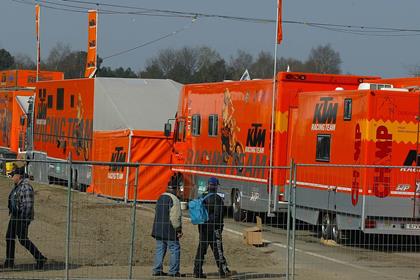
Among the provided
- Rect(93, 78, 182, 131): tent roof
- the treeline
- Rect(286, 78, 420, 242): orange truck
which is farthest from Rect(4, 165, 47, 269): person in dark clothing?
the treeline

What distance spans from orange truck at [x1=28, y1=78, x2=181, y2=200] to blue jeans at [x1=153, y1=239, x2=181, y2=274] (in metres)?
9.15

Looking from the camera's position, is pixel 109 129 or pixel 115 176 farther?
pixel 109 129

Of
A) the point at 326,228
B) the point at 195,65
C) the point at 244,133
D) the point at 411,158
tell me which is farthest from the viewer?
the point at 195,65

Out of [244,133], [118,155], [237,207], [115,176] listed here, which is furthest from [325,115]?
[118,155]

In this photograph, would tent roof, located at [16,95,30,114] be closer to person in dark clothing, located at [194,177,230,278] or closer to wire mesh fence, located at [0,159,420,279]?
wire mesh fence, located at [0,159,420,279]

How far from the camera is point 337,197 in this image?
1698 centimetres

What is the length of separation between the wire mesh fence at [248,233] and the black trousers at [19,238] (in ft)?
0.14

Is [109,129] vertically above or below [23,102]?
below

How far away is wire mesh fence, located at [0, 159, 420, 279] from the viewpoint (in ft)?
41.7

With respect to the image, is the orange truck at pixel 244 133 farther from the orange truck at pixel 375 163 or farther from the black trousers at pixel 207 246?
the black trousers at pixel 207 246

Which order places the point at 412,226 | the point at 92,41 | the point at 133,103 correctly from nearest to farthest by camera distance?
the point at 412,226
the point at 133,103
the point at 92,41

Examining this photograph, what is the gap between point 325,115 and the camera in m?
17.9

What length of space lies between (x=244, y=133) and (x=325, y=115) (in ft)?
11.9

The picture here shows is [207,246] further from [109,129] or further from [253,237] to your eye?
[109,129]
